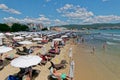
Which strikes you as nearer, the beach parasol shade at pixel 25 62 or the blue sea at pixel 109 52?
the beach parasol shade at pixel 25 62

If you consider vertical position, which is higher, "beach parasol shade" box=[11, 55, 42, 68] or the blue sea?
"beach parasol shade" box=[11, 55, 42, 68]

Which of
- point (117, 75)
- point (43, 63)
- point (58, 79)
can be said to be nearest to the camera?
point (58, 79)

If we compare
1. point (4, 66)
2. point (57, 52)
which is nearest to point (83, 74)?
point (4, 66)

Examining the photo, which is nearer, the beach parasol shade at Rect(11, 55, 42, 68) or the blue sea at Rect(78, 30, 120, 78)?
the beach parasol shade at Rect(11, 55, 42, 68)

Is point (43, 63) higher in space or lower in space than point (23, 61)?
lower

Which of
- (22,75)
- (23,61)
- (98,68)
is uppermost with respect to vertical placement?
(23,61)

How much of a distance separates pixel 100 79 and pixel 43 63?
15.6ft

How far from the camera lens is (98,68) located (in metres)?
16.0

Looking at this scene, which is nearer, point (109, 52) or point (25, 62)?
point (25, 62)

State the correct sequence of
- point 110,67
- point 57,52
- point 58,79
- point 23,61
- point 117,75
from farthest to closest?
point 57,52 → point 110,67 → point 117,75 → point 58,79 → point 23,61

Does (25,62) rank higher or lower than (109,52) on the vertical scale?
higher

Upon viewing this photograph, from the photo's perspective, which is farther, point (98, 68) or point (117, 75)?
point (98, 68)

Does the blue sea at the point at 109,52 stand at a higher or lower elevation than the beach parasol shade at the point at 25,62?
lower

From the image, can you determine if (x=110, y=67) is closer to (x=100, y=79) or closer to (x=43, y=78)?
(x=100, y=79)
